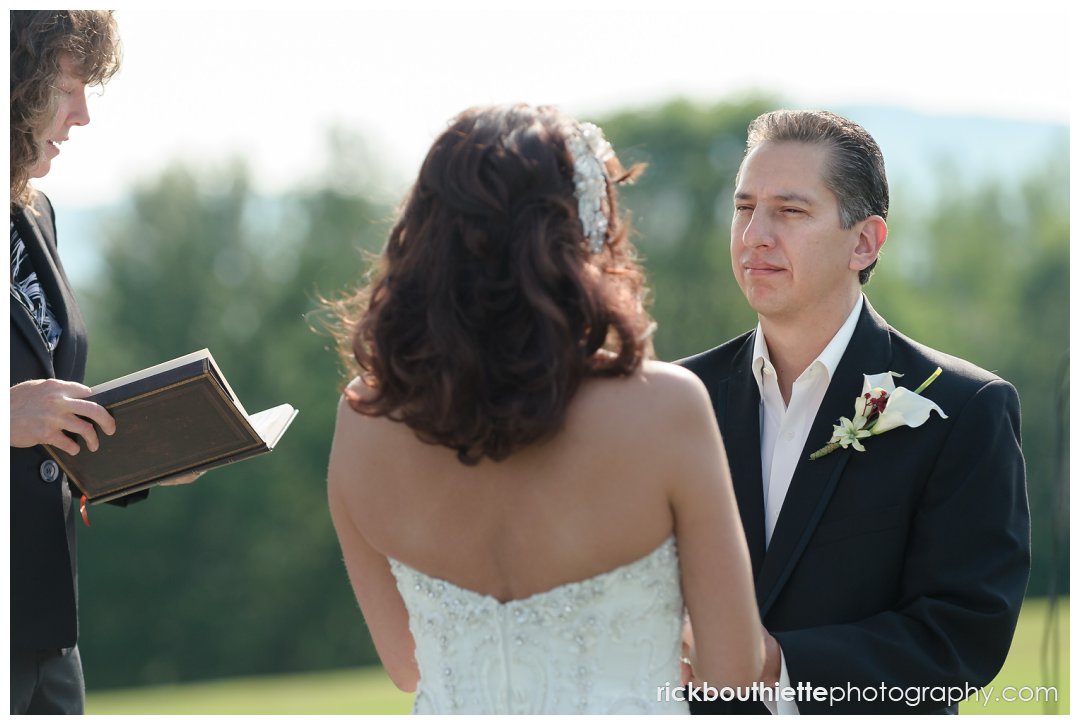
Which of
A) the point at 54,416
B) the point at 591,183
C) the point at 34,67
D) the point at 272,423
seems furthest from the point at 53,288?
the point at 591,183

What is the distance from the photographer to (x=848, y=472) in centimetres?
377

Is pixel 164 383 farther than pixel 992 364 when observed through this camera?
No

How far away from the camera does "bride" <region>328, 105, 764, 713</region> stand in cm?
262

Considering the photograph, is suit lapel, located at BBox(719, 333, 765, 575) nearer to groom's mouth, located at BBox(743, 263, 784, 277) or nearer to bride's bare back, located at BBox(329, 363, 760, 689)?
groom's mouth, located at BBox(743, 263, 784, 277)

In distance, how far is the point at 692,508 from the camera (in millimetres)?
2732

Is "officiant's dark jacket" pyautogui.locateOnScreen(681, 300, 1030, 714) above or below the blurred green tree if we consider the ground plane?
above

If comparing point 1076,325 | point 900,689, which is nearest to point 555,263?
point 900,689

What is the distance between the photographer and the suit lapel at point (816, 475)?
3703 mm

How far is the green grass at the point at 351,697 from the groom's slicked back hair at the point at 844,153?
5930 millimetres

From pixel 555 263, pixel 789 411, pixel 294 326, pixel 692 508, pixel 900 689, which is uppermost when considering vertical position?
pixel 555 263

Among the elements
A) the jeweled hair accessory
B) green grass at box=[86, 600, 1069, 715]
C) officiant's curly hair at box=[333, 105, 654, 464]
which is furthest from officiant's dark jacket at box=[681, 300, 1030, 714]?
green grass at box=[86, 600, 1069, 715]

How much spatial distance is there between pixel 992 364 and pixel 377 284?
36846mm

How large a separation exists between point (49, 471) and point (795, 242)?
8.41 ft

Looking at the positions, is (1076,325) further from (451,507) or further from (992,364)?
(992,364)
